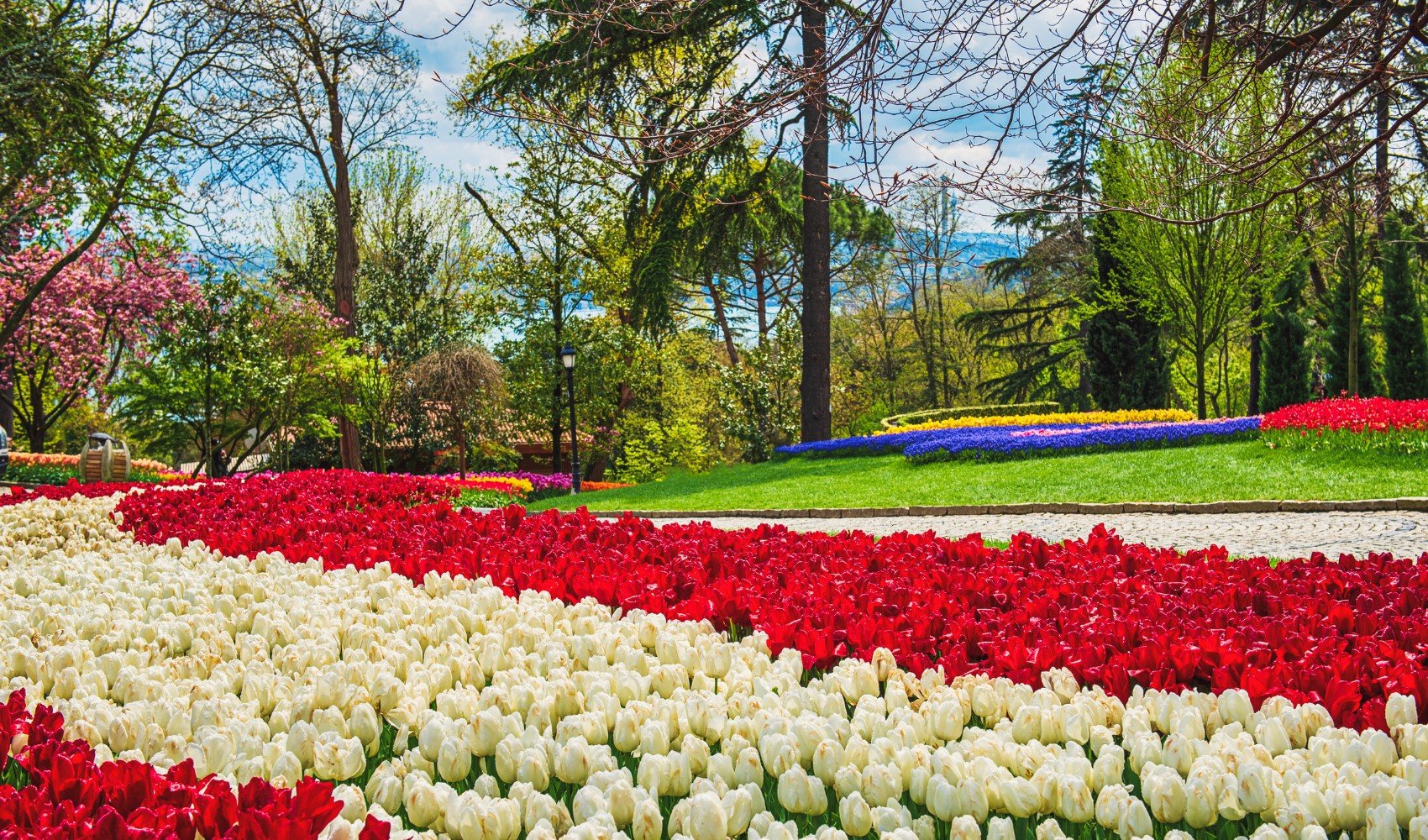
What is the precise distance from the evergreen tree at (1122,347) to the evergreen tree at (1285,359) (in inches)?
109

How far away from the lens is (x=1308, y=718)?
237 cm

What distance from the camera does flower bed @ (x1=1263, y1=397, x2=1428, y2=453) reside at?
11.6 m

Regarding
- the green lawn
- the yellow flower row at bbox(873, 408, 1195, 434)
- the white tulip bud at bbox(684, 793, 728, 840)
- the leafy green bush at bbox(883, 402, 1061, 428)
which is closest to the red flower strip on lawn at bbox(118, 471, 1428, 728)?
the white tulip bud at bbox(684, 793, 728, 840)

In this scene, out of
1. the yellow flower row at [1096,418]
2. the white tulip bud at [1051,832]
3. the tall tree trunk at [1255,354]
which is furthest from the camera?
the tall tree trunk at [1255,354]

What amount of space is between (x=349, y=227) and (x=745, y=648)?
19.4 meters

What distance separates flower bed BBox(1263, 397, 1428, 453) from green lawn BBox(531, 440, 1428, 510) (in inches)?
10.2

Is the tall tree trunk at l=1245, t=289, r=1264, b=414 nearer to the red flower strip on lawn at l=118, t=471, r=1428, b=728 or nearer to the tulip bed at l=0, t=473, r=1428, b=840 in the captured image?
the red flower strip on lawn at l=118, t=471, r=1428, b=728

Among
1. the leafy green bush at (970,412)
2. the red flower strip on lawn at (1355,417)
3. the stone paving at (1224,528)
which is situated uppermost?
the leafy green bush at (970,412)

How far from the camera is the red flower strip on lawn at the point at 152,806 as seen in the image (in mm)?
1789

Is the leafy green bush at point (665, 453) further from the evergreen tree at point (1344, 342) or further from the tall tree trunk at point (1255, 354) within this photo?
the evergreen tree at point (1344, 342)

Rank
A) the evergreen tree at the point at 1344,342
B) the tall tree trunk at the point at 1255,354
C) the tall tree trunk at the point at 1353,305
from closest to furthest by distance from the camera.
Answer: the tall tree trunk at the point at 1353,305 < the evergreen tree at the point at 1344,342 < the tall tree trunk at the point at 1255,354

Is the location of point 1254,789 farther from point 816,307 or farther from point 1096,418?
point 1096,418

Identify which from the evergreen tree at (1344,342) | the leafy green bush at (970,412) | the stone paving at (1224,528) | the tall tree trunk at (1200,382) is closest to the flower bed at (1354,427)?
the stone paving at (1224,528)

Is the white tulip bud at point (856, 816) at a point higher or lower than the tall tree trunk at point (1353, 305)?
lower
